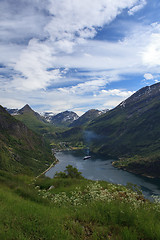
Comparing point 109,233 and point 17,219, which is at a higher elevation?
point 17,219

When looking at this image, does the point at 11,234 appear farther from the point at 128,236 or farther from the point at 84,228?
the point at 128,236

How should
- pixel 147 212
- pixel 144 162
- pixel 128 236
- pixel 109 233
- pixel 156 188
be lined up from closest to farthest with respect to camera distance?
pixel 128 236 < pixel 109 233 < pixel 147 212 < pixel 156 188 < pixel 144 162

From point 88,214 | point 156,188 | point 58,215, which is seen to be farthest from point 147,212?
point 156,188

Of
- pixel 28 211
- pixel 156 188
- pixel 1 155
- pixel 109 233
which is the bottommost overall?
pixel 156 188

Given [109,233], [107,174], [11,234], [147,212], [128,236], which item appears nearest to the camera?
[11,234]

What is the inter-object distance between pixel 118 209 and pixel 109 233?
4.67 feet

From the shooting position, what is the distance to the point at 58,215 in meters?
7.86

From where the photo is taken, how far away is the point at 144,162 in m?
181

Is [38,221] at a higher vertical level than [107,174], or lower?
higher

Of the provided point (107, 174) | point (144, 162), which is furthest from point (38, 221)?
point (144, 162)

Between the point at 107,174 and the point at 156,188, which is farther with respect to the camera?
the point at 107,174

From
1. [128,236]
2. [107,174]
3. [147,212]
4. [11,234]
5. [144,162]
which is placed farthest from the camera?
[144,162]

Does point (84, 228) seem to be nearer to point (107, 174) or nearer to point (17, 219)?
point (17, 219)

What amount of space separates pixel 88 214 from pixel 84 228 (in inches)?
36.6
